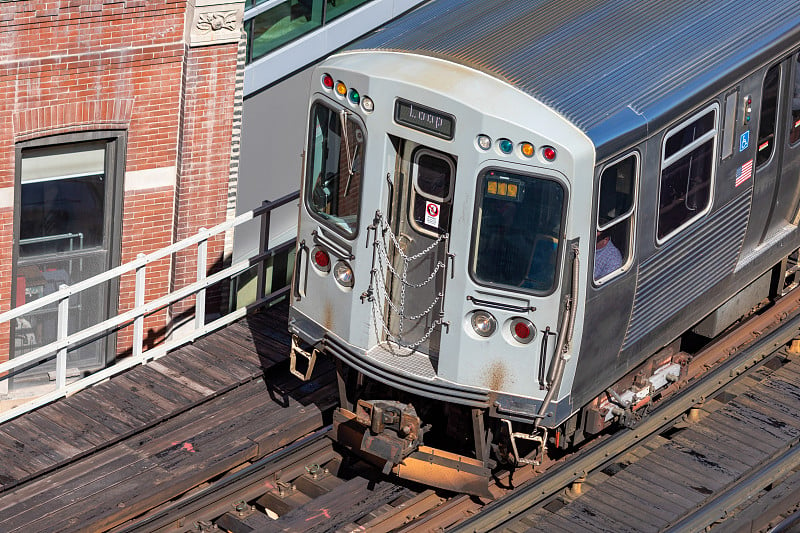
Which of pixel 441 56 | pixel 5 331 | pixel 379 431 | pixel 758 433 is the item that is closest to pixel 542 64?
pixel 441 56

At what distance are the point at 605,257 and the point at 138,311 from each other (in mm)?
4475

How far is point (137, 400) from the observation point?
12.4 m

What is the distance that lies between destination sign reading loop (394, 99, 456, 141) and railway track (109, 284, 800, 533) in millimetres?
2957

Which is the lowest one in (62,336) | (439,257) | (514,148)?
(62,336)

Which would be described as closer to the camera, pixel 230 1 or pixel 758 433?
pixel 758 433

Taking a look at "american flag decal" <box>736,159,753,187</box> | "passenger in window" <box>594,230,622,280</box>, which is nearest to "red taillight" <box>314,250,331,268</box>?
"passenger in window" <box>594,230,622,280</box>

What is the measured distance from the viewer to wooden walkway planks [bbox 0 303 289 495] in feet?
38.0

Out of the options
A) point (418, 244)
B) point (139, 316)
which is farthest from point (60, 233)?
point (418, 244)

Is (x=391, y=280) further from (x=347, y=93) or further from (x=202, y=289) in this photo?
(x=202, y=289)

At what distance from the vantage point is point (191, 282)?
1426cm

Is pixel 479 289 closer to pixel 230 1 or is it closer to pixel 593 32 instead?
pixel 593 32

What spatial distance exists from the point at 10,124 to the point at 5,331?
6.42ft

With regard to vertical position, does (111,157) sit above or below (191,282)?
above

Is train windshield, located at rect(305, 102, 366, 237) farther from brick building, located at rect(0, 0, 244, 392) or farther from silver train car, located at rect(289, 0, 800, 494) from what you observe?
brick building, located at rect(0, 0, 244, 392)
